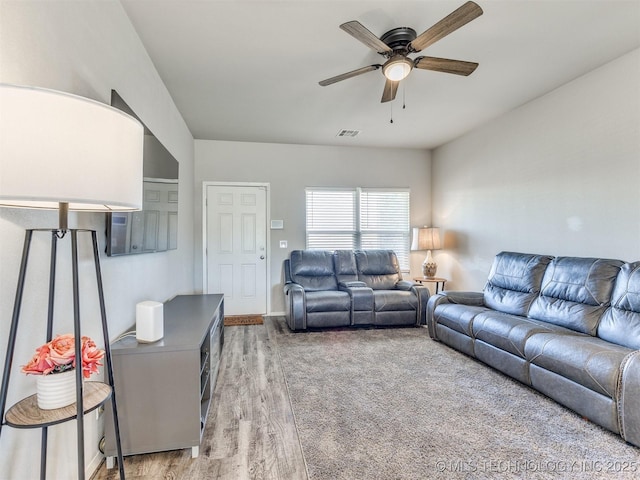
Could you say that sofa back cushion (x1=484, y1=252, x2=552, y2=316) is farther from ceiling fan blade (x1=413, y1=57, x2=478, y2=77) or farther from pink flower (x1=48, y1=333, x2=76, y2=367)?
pink flower (x1=48, y1=333, x2=76, y2=367)

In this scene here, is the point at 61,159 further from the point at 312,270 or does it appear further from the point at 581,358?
the point at 312,270

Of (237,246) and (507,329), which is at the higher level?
(237,246)

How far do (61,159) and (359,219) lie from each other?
4.72 m

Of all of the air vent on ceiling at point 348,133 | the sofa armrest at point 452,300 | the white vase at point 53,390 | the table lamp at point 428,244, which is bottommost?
the sofa armrest at point 452,300

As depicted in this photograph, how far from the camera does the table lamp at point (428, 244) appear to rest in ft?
16.4

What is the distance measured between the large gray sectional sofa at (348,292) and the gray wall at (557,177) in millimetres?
992

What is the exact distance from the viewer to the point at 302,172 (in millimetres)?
5238

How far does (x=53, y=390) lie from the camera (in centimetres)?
106

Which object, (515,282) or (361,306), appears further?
(361,306)

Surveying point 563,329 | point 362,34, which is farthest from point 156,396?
point 563,329

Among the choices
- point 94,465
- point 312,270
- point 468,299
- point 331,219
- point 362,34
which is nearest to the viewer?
point 94,465

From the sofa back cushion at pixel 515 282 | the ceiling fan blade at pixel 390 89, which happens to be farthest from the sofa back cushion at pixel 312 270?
the ceiling fan blade at pixel 390 89

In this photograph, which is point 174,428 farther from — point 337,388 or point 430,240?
point 430,240

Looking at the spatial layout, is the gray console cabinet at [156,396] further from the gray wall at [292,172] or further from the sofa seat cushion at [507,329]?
the gray wall at [292,172]
